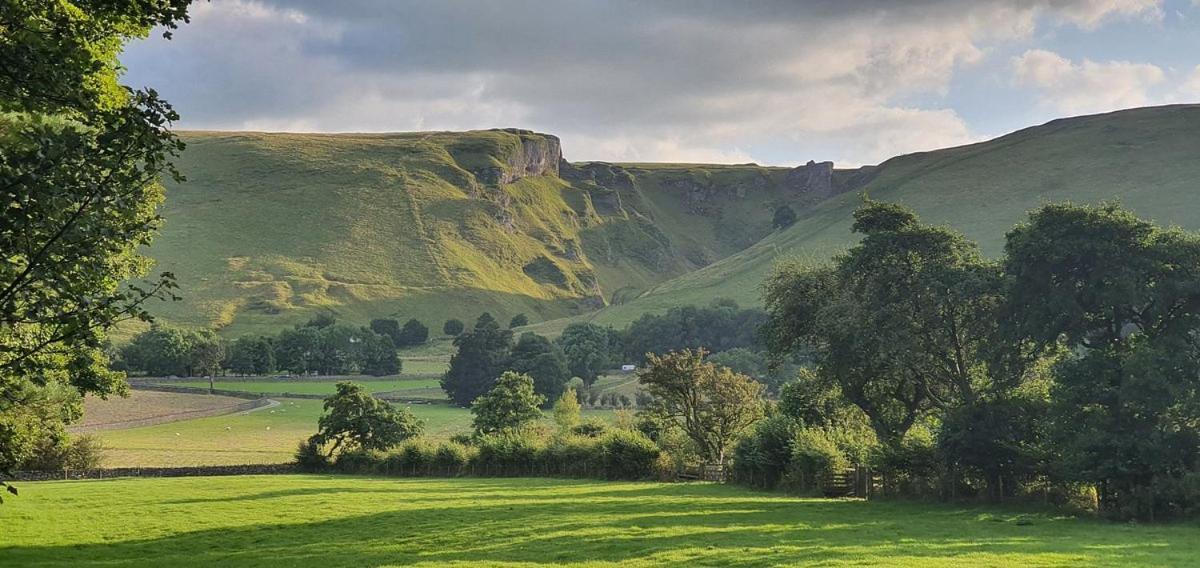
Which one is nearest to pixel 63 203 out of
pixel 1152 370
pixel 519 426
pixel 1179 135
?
pixel 1152 370

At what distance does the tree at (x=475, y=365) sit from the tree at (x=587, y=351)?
1125 cm

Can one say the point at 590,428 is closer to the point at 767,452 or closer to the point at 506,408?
the point at 506,408

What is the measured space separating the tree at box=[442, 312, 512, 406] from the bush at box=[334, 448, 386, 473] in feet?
196

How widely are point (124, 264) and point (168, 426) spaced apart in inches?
3155

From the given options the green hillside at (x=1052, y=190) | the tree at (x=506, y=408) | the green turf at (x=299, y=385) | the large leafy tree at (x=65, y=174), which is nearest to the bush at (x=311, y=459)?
the tree at (x=506, y=408)

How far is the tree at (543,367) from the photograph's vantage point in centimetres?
12575

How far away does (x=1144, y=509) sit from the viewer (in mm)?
28281

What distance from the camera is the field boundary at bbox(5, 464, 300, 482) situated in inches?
2169

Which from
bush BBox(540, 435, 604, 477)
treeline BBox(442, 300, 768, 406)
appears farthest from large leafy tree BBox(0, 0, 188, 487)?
treeline BBox(442, 300, 768, 406)

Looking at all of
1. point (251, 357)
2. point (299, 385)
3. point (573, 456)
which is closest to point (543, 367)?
point (299, 385)

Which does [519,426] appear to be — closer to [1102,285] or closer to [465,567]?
[1102,285]

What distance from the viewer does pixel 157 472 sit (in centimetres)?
5981

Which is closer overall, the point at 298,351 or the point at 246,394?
the point at 246,394

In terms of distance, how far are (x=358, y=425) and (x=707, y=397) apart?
27495 millimetres
